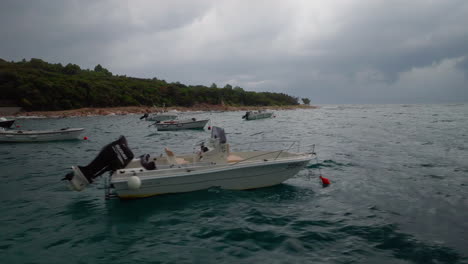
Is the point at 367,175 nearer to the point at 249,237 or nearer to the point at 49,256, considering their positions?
the point at 249,237

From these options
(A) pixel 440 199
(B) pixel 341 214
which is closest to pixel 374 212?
(B) pixel 341 214

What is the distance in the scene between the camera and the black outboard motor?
880 centimetres

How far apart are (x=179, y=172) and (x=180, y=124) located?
29.0 metres

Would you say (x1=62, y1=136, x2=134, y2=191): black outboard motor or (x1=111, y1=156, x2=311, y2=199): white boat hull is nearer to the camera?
(x1=62, y1=136, x2=134, y2=191): black outboard motor

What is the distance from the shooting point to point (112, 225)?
7.83 metres

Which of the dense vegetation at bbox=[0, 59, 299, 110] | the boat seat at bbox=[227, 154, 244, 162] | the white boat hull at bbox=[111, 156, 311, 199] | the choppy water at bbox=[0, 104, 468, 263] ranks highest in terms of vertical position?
the dense vegetation at bbox=[0, 59, 299, 110]

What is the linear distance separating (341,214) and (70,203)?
903 centimetres

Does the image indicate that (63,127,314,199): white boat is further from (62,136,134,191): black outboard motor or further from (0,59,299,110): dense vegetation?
(0,59,299,110): dense vegetation

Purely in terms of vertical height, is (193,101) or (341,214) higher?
(193,101)

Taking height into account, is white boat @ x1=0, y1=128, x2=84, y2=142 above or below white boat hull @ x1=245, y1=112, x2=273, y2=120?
below

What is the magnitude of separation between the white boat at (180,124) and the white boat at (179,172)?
1067 inches

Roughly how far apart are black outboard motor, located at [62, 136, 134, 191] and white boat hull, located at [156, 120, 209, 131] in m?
28.1

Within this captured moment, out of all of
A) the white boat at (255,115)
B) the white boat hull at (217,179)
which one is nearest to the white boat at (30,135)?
the white boat hull at (217,179)

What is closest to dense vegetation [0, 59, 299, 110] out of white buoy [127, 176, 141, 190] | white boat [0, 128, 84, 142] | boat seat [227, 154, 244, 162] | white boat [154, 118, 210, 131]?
white boat [154, 118, 210, 131]
